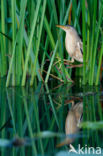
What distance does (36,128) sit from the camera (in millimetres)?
2598

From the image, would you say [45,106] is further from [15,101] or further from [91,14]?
[91,14]

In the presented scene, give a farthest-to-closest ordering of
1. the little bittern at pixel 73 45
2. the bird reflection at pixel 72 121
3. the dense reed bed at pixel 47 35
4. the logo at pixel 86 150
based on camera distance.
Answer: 1. the little bittern at pixel 73 45
2. the dense reed bed at pixel 47 35
3. the bird reflection at pixel 72 121
4. the logo at pixel 86 150

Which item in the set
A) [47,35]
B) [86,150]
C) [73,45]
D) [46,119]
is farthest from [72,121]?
[73,45]

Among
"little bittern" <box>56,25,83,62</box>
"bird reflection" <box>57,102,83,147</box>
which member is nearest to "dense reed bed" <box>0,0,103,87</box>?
"little bittern" <box>56,25,83,62</box>

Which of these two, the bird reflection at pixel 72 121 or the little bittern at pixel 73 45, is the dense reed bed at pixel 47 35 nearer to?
the little bittern at pixel 73 45

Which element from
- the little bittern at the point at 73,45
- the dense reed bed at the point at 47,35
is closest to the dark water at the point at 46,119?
the dense reed bed at the point at 47,35

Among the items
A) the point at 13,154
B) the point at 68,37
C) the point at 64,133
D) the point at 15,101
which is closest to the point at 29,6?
the point at 68,37

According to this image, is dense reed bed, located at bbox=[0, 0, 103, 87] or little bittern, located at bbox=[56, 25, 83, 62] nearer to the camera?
dense reed bed, located at bbox=[0, 0, 103, 87]

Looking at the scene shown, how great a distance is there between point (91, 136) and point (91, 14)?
6.10 ft

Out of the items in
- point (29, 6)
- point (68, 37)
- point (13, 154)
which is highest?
point (29, 6)

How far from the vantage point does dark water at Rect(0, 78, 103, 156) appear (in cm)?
216

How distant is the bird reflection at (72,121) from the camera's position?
2278 mm

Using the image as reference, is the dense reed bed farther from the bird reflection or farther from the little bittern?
the bird reflection

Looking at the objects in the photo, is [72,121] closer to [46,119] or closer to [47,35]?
[46,119]
